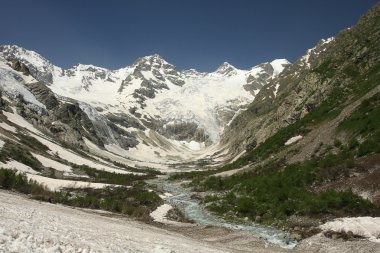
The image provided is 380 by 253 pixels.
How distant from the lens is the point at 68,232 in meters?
17.0

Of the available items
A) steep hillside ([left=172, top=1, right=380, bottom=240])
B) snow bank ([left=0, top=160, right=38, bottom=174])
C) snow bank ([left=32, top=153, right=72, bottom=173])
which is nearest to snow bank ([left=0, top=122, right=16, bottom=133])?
snow bank ([left=32, top=153, right=72, bottom=173])

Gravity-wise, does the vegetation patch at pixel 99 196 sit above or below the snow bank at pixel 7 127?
below

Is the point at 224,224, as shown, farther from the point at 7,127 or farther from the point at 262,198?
the point at 7,127

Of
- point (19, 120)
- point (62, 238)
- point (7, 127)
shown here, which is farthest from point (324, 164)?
point (19, 120)

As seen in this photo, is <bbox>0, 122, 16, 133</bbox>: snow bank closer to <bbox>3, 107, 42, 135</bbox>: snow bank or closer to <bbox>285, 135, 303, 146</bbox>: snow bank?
<bbox>3, 107, 42, 135</bbox>: snow bank

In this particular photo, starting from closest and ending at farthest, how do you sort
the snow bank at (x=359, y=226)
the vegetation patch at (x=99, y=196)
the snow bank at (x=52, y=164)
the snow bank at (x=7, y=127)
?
1. the snow bank at (x=359, y=226)
2. the vegetation patch at (x=99, y=196)
3. the snow bank at (x=52, y=164)
4. the snow bank at (x=7, y=127)

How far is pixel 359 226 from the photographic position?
26.4 meters

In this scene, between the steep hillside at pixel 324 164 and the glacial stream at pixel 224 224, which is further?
the steep hillside at pixel 324 164

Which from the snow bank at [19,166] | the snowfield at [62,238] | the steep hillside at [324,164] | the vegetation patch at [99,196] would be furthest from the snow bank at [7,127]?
the snowfield at [62,238]

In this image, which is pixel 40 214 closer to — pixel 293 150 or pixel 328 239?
pixel 328 239

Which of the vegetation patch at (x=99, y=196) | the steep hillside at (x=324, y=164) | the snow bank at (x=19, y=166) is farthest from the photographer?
the snow bank at (x=19, y=166)

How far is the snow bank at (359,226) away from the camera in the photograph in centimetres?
2533

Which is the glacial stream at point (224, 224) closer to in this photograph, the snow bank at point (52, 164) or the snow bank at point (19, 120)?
the snow bank at point (52, 164)

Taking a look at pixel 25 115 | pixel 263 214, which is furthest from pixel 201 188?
pixel 25 115
